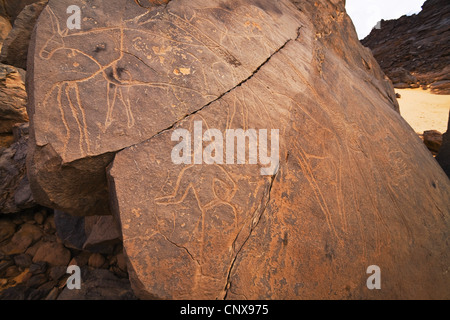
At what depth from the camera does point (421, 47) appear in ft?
41.4

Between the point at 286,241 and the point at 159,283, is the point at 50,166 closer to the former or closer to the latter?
the point at 159,283

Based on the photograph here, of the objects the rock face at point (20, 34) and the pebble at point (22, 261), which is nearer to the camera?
the rock face at point (20, 34)

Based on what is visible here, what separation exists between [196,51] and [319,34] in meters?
1.93

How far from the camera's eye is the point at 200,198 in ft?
4.20

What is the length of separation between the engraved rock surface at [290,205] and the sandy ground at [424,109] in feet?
18.0

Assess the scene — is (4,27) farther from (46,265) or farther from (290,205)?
(290,205)

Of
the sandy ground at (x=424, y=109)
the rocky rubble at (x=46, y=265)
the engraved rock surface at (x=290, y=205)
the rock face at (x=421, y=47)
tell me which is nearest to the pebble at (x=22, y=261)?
the rocky rubble at (x=46, y=265)

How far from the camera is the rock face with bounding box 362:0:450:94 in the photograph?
1087 cm

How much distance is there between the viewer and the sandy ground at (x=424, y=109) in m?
6.06

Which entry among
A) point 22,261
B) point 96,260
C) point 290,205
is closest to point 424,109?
point 290,205

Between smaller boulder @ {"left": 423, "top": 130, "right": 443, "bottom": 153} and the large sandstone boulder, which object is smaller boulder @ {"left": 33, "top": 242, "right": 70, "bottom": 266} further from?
smaller boulder @ {"left": 423, "top": 130, "right": 443, "bottom": 153}

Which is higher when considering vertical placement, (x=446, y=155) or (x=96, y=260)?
(x=446, y=155)

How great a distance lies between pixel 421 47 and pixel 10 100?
19.2 metres

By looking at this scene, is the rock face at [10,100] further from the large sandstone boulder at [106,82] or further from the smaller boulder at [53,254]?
the large sandstone boulder at [106,82]
